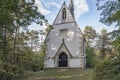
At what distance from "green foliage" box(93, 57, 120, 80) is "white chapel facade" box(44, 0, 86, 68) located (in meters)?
14.9

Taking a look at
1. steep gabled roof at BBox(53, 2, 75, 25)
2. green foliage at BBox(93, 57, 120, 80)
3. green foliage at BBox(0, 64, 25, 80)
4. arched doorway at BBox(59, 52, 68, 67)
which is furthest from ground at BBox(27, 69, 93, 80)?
steep gabled roof at BBox(53, 2, 75, 25)

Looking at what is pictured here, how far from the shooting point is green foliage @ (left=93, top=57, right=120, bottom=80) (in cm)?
1155

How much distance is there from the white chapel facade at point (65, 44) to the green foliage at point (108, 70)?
1489 centimetres

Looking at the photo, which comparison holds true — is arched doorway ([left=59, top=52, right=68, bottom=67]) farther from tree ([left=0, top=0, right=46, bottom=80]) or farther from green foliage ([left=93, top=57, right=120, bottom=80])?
green foliage ([left=93, top=57, right=120, bottom=80])

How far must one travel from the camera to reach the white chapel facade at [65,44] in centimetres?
2812

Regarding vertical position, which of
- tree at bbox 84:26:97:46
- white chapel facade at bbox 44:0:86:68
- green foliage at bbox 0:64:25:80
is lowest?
green foliage at bbox 0:64:25:80

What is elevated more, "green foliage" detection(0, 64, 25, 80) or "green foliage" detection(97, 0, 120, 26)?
"green foliage" detection(97, 0, 120, 26)

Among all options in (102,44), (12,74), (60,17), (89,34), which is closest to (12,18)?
(12,74)

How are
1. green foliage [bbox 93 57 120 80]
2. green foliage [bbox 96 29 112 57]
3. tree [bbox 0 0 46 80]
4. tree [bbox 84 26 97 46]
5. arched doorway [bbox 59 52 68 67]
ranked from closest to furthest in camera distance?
1. tree [bbox 0 0 46 80]
2. green foliage [bbox 93 57 120 80]
3. arched doorway [bbox 59 52 68 67]
4. green foliage [bbox 96 29 112 57]
5. tree [bbox 84 26 97 46]

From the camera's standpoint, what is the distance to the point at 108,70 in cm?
1184

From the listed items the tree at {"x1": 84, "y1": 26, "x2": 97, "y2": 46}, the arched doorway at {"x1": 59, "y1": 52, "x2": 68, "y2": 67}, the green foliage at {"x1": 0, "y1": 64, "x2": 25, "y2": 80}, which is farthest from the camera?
the tree at {"x1": 84, "y1": 26, "x2": 97, "y2": 46}

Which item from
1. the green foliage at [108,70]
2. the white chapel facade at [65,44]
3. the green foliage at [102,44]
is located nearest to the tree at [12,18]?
the green foliage at [108,70]

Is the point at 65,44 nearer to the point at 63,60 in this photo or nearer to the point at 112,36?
the point at 63,60

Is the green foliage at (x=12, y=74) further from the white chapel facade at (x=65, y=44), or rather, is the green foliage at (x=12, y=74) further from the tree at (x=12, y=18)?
the white chapel facade at (x=65, y=44)
